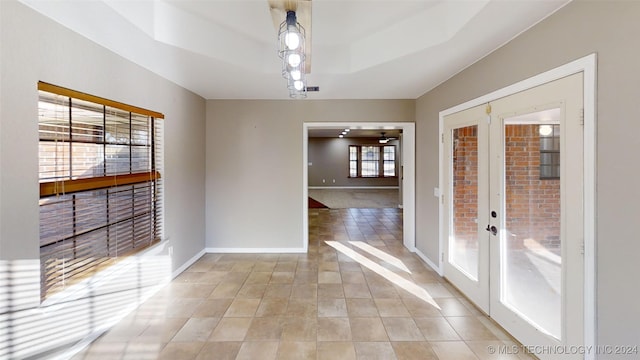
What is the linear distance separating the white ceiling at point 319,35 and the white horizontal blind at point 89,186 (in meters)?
0.63

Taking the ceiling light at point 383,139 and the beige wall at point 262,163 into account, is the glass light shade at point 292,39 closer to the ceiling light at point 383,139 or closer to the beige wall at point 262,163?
the beige wall at point 262,163

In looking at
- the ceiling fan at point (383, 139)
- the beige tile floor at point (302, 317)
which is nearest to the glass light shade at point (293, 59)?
the beige tile floor at point (302, 317)

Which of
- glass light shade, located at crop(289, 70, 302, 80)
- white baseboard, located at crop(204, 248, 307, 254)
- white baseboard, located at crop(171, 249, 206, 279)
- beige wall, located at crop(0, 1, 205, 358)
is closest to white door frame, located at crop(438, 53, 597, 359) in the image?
glass light shade, located at crop(289, 70, 302, 80)

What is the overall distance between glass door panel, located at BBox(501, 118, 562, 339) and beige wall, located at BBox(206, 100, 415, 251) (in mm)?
2548

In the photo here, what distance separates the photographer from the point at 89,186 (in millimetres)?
2340

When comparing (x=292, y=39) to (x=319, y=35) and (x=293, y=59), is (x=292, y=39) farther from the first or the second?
(x=319, y=35)

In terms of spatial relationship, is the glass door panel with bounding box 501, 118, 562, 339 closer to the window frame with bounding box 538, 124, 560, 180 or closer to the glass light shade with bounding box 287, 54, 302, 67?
the window frame with bounding box 538, 124, 560, 180

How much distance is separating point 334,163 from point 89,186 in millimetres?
13037

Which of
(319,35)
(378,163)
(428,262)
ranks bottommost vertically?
(428,262)

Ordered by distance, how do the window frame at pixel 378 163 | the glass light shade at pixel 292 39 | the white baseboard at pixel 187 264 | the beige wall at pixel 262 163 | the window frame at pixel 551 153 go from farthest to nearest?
the window frame at pixel 378 163 → the beige wall at pixel 262 163 → the white baseboard at pixel 187 264 → the window frame at pixel 551 153 → the glass light shade at pixel 292 39

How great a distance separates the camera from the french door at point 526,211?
1.90 meters

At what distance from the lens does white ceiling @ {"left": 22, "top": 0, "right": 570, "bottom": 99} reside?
7.11 feet

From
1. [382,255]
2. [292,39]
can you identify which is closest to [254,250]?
[382,255]
